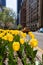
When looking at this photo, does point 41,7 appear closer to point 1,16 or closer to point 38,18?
point 38,18

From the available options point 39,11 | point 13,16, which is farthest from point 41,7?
point 13,16

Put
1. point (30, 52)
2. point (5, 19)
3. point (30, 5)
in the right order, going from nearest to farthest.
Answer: point (30, 52) < point (5, 19) < point (30, 5)

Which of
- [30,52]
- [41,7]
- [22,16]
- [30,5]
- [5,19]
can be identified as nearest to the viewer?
[30,52]

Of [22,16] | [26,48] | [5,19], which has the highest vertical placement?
[26,48]

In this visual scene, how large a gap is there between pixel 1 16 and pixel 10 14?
3.41 meters

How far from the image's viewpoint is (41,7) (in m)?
93.7

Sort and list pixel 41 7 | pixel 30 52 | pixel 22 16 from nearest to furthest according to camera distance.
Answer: pixel 30 52, pixel 41 7, pixel 22 16

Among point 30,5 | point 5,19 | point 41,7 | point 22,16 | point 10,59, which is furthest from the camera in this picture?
point 22,16

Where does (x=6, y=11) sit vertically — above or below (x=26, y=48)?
below

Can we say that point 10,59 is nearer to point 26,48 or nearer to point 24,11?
point 26,48

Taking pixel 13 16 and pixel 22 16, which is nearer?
pixel 13 16

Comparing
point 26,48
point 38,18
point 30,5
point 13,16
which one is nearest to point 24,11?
point 30,5

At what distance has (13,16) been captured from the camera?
85.9m

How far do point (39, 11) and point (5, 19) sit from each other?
19788 millimetres
